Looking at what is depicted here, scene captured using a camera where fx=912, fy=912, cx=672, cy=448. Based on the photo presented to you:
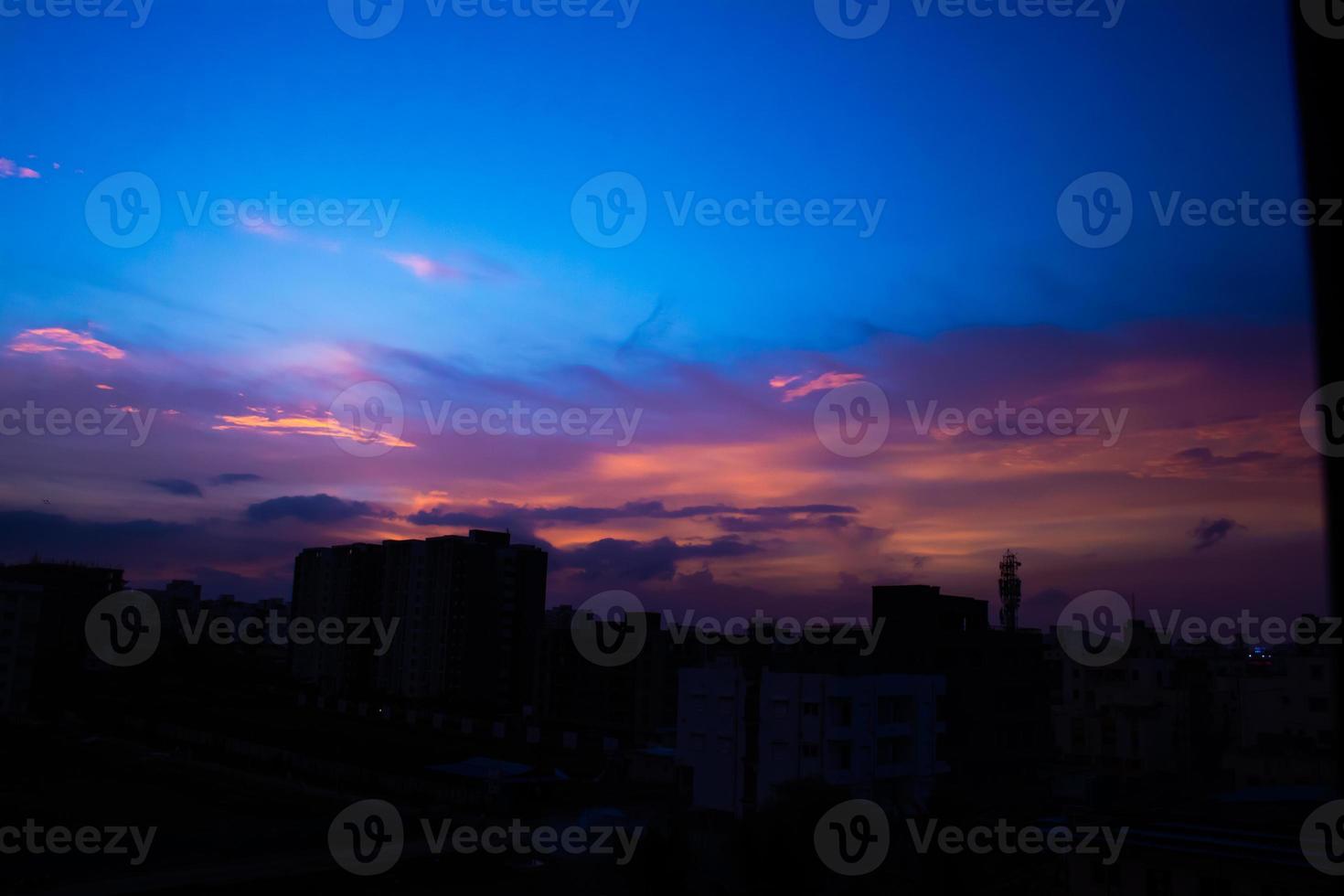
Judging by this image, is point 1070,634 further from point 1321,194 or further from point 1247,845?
point 1321,194

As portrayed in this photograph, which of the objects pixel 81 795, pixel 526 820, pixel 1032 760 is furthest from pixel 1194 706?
pixel 81 795

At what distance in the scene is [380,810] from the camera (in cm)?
2298

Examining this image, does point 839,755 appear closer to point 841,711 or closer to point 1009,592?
point 841,711

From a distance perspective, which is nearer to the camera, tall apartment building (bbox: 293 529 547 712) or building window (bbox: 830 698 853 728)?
building window (bbox: 830 698 853 728)

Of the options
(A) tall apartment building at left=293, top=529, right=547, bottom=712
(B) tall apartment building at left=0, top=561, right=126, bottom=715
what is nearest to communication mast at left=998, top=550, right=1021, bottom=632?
(A) tall apartment building at left=293, top=529, right=547, bottom=712

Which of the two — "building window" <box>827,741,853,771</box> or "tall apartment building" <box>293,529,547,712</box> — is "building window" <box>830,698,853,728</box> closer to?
"building window" <box>827,741,853,771</box>

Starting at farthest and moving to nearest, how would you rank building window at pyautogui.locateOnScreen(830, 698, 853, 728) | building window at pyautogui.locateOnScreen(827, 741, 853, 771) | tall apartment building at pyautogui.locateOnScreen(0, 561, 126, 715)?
1. tall apartment building at pyautogui.locateOnScreen(0, 561, 126, 715)
2. building window at pyautogui.locateOnScreen(830, 698, 853, 728)
3. building window at pyautogui.locateOnScreen(827, 741, 853, 771)

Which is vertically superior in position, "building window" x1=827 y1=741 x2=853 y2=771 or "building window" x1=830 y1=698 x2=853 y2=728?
"building window" x1=830 y1=698 x2=853 y2=728

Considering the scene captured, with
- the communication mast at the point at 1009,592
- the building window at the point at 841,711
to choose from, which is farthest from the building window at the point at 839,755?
the communication mast at the point at 1009,592

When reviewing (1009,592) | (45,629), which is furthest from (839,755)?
(45,629)

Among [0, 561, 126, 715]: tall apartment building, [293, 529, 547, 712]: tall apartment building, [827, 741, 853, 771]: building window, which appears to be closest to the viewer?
[827, 741, 853, 771]: building window

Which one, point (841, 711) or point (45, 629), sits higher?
point (841, 711)

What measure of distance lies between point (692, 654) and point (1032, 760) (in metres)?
16.6

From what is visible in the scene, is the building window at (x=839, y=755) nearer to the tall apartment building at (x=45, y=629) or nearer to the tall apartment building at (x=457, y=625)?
the tall apartment building at (x=457, y=625)
